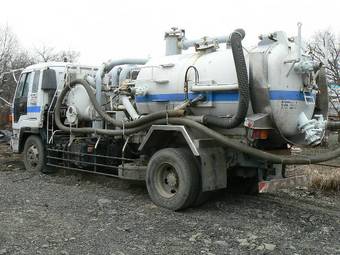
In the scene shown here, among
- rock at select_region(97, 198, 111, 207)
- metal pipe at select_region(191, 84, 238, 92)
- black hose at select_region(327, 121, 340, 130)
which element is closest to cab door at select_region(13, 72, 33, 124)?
rock at select_region(97, 198, 111, 207)

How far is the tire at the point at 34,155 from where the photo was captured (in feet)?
35.5

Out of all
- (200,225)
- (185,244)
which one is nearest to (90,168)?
(200,225)

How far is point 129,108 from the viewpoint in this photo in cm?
864

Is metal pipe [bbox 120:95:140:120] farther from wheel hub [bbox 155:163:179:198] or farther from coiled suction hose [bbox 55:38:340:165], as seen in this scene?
wheel hub [bbox 155:163:179:198]

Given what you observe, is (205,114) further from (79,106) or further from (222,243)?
(79,106)

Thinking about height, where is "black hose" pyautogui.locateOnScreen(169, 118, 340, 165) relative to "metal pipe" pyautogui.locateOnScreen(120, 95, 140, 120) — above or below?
below

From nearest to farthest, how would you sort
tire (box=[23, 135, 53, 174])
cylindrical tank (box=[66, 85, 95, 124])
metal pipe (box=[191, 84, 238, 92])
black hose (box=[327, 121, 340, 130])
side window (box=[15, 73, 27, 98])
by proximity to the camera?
metal pipe (box=[191, 84, 238, 92]), black hose (box=[327, 121, 340, 130]), cylindrical tank (box=[66, 85, 95, 124]), tire (box=[23, 135, 53, 174]), side window (box=[15, 73, 27, 98])

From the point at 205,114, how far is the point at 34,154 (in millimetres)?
5344

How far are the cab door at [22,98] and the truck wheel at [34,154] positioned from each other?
0.64 metres

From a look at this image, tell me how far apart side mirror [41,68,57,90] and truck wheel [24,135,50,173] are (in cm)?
126

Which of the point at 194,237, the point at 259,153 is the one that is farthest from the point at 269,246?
the point at 259,153

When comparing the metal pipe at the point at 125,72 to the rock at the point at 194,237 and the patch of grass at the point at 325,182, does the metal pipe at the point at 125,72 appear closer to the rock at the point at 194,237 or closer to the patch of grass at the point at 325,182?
the patch of grass at the point at 325,182

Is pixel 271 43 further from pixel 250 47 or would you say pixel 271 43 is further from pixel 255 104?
pixel 255 104

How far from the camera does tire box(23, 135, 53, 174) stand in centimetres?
1083
